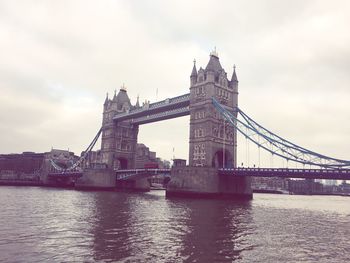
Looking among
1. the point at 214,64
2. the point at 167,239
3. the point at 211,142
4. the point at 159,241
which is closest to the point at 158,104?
the point at 214,64

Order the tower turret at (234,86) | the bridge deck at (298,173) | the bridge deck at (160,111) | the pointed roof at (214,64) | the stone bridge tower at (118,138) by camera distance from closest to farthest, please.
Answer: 1. the bridge deck at (298,173)
2. the pointed roof at (214,64)
3. the tower turret at (234,86)
4. the bridge deck at (160,111)
5. the stone bridge tower at (118,138)

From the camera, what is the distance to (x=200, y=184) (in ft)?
216

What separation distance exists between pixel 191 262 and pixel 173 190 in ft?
171

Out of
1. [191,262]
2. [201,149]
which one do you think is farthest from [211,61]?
[191,262]

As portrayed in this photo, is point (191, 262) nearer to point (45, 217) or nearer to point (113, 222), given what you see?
point (113, 222)

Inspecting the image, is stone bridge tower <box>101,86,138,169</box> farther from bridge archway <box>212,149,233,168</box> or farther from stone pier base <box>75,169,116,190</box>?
bridge archway <box>212,149,233,168</box>

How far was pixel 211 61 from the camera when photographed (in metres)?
81.7

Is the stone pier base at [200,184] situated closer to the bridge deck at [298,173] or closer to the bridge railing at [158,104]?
the bridge deck at [298,173]

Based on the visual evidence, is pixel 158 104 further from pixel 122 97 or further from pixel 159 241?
pixel 159 241

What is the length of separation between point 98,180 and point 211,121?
134ft

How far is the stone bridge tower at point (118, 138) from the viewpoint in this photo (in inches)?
4328

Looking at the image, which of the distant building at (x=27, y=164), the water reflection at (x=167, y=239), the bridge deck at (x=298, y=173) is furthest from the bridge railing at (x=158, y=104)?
the water reflection at (x=167, y=239)

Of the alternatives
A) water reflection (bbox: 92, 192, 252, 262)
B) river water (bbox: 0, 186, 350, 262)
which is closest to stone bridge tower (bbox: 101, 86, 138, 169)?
river water (bbox: 0, 186, 350, 262)

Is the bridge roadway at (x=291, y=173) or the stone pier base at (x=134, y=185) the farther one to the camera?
the stone pier base at (x=134, y=185)
